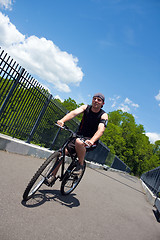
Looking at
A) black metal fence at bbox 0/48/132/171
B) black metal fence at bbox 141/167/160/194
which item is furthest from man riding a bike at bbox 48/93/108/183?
black metal fence at bbox 141/167/160/194

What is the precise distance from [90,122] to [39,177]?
1349mm

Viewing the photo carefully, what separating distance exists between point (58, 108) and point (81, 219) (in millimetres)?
5604

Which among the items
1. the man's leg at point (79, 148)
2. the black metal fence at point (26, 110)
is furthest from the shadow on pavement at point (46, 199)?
the black metal fence at point (26, 110)

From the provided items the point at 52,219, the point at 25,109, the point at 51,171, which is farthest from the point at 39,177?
the point at 25,109

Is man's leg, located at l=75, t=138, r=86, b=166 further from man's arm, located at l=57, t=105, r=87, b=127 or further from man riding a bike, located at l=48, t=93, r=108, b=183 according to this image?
man's arm, located at l=57, t=105, r=87, b=127

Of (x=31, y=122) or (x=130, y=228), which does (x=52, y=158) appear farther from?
(x=31, y=122)

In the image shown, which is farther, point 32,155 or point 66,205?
point 32,155

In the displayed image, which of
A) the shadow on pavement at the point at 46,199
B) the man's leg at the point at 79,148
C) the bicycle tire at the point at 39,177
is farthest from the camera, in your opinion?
the man's leg at the point at 79,148

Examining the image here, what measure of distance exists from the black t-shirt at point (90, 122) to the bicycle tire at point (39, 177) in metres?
0.77

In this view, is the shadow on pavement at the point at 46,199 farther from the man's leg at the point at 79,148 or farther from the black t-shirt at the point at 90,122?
the black t-shirt at the point at 90,122

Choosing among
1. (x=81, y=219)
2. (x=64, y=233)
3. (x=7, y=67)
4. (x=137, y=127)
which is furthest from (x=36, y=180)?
(x=137, y=127)

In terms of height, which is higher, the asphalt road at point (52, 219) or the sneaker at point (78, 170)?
the sneaker at point (78, 170)

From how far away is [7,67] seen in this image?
554 cm

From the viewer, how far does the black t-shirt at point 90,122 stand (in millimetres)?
3855
